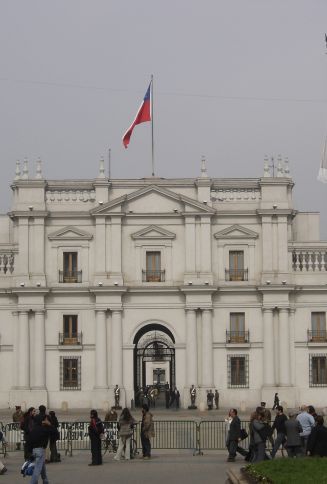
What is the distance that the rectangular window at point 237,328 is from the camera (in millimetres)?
64688

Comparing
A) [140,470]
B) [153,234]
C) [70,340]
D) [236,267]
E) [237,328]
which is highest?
[153,234]

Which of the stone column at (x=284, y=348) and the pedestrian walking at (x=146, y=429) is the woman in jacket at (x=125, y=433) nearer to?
the pedestrian walking at (x=146, y=429)

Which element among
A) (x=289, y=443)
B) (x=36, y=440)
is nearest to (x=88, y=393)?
(x=289, y=443)

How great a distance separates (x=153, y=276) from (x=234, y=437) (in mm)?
30328

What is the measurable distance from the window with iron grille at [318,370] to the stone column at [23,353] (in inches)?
617

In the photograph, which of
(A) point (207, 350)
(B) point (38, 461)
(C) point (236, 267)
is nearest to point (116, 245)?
(C) point (236, 267)

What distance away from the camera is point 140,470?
3331 cm

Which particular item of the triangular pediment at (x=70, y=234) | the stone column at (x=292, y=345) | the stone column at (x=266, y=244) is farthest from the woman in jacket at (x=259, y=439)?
the triangular pediment at (x=70, y=234)

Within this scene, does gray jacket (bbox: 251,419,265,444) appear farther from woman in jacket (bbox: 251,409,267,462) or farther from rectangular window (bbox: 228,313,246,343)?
rectangular window (bbox: 228,313,246,343)

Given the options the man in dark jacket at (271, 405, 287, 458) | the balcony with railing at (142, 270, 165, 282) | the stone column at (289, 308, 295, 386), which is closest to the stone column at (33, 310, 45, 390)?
the balcony with railing at (142, 270, 165, 282)

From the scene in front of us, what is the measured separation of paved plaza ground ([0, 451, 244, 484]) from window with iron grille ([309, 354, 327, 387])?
26.2 metres

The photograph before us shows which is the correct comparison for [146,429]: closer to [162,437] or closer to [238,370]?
[162,437]

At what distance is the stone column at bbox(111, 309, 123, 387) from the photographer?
63.6 metres

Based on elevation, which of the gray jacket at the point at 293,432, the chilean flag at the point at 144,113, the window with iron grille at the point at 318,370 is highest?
the chilean flag at the point at 144,113
